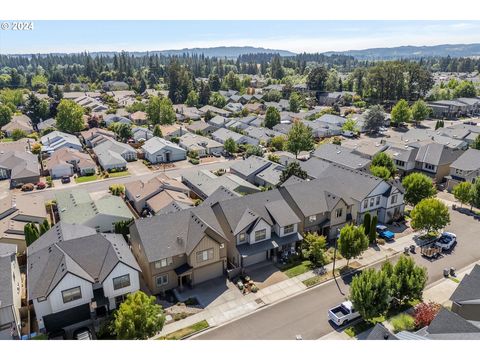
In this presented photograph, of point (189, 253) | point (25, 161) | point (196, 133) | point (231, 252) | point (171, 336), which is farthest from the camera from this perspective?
point (196, 133)

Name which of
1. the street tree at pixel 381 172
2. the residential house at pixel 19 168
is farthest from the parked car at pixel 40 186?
the street tree at pixel 381 172

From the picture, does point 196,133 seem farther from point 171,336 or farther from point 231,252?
point 171,336

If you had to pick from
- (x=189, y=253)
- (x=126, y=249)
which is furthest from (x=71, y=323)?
(x=189, y=253)

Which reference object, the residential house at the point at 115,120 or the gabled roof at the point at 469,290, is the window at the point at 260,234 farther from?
the residential house at the point at 115,120

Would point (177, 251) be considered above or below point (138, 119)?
below

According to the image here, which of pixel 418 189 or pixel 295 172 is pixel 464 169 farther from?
pixel 295 172

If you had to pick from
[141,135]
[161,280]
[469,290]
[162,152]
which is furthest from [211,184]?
[141,135]
